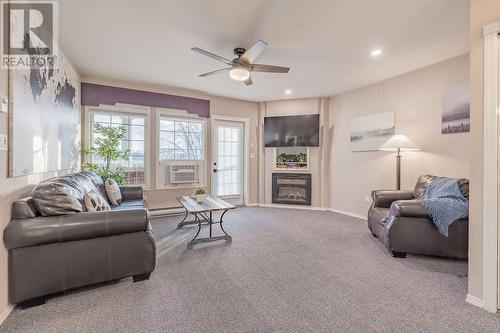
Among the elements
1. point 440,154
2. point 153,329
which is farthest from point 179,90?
point 440,154

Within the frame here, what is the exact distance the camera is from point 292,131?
5.56 m

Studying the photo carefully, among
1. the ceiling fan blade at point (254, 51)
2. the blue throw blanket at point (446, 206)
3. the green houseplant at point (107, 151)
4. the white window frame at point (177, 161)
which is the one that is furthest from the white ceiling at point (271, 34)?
the blue throw blanket at point (446, 206)

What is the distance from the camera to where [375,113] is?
14.5 ft

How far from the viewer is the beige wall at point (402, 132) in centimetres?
335

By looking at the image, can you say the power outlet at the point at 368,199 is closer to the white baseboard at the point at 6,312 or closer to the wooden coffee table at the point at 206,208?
the wooden coffee table at the point at 206,208

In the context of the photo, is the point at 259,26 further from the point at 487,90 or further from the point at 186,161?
the point at 186,161

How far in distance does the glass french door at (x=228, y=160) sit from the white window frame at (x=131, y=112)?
55.5 inches

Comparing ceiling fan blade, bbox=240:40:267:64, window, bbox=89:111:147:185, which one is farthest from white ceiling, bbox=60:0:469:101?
window, bbox=89:111:147:185

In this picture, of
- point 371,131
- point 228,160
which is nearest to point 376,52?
point 371,131

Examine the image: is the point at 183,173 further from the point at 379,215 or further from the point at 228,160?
the point at 379,215

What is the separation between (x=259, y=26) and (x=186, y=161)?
3220 mm

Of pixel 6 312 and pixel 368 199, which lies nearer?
pixel 6 312

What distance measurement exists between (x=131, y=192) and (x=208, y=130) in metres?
2.14

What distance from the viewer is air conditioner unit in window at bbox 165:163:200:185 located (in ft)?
15.8
